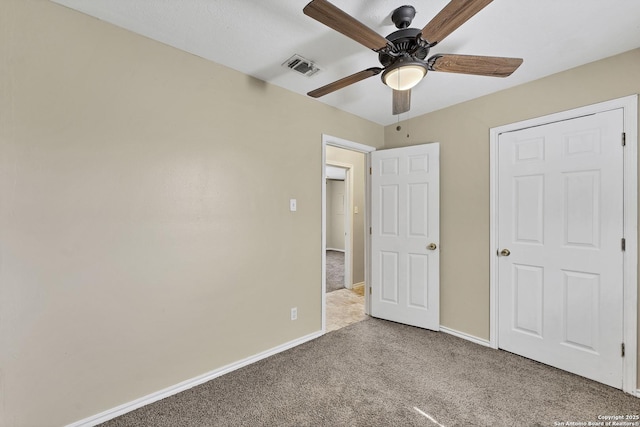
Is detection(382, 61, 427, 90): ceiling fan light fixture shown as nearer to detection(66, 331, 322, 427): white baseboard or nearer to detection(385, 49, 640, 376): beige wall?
detection(385, 49, 640, 376): beige wall

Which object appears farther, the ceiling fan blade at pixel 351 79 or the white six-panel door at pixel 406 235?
the white six-panel door at pixel 406 235

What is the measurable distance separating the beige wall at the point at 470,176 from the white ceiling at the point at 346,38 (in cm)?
21

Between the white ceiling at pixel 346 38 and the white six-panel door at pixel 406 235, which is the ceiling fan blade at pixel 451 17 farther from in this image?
the white six-panel door at pixel 406 235

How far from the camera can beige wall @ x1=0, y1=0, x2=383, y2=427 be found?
1425 mm

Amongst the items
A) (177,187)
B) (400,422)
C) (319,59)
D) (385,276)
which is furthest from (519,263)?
(177,187)

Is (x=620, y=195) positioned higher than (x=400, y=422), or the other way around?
(x=620, y=195)

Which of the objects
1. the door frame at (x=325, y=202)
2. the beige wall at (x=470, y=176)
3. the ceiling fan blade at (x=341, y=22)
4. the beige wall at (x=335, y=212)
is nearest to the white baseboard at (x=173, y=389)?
the door frame at (x=325, y=202)

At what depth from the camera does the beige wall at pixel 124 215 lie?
142 centimetres

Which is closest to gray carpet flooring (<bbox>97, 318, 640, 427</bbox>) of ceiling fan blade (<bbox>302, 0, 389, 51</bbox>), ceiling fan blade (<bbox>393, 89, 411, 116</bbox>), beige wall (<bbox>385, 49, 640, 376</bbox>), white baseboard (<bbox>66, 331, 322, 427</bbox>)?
white baseboard (<bbox>66, 331, 322, 427</bbox>)

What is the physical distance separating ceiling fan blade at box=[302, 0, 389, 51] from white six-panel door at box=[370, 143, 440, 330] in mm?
1813

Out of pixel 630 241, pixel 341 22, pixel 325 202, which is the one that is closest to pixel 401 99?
pixel 341 22

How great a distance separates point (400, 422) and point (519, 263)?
1733 millimetres

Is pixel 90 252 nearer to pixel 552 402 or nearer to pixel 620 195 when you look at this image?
pixel 552 402

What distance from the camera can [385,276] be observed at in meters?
3.20
